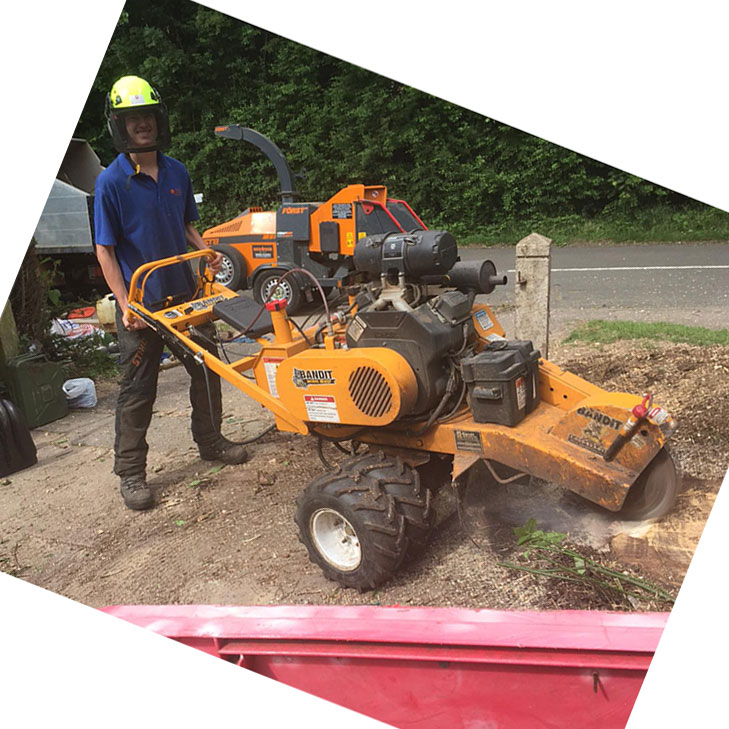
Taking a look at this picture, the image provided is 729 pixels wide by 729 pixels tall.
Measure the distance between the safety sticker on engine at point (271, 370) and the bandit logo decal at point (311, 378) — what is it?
20 centimetres

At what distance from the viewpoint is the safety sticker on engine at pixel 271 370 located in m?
2.87

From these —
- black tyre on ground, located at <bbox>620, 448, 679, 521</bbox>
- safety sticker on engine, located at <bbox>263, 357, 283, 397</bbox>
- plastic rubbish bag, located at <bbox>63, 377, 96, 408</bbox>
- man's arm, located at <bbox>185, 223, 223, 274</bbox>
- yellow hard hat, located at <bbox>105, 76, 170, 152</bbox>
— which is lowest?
plastic rubbish bag, located at <bbox>63, 377, 96, 408</bbox>

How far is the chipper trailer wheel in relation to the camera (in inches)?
94.5

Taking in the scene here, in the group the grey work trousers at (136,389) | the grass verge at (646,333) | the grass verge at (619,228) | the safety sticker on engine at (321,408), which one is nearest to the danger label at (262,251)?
the grass verge at (619,228)

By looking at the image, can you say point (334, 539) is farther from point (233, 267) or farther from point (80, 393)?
point (233, 267)

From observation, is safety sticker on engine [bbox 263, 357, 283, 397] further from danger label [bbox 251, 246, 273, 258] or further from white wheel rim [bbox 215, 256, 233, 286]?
white wheel rim [bbox 215, 256, 233, 286]

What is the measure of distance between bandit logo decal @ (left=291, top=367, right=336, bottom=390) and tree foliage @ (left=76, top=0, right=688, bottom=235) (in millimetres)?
6495

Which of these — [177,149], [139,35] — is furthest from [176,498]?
[177,149]

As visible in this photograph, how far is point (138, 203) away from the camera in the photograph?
330 centimetres

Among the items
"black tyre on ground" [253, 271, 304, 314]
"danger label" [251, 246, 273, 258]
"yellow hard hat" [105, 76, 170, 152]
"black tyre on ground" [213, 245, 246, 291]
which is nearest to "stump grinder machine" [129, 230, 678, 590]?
"yellow hard hat" [105, 76, 170, 152]

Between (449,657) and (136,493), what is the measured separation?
216 cm

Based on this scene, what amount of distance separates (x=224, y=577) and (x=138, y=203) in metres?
1.73

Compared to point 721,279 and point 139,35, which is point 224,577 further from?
point 139,35

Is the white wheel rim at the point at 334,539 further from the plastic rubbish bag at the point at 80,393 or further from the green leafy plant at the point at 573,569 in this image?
the plastic rubbish bag at the point at 80,393
